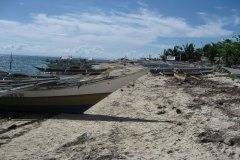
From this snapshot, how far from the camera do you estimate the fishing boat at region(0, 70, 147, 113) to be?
13.1 meters

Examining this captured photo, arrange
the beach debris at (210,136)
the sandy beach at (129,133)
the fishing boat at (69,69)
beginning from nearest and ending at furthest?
the sandy beach at (129,133)
the beach debris at (210,136)
the fishing boat at (69,69)

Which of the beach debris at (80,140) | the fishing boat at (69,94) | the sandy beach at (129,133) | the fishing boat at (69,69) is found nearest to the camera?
the sandy beach at (129,133)

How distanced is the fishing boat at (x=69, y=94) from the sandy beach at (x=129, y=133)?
0.41 meters

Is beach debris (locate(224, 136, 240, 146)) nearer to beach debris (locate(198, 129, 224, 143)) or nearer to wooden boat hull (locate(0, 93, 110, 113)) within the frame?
beach debris (locate(198, 129, 224, 143))

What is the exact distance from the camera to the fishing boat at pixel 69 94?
13.1 metres

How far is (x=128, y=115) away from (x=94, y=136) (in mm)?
3385

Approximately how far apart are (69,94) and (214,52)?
69.8m

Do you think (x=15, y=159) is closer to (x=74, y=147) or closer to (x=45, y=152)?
(x=45, y=152)

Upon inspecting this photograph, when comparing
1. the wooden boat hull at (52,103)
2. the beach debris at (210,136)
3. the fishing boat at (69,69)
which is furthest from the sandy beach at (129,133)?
the fishing boat at (69,69)

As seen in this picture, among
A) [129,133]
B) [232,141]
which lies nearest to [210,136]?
[232,141]

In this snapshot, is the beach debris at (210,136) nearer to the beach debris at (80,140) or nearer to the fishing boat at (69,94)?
the beach debris at (80,140)

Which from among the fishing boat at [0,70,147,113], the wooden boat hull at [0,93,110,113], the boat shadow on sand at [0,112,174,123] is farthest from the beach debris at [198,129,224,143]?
the wooden boat hull at [0,93,110,113]

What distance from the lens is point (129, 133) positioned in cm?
959

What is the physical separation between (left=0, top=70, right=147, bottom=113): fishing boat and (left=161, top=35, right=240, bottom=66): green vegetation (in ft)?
127
